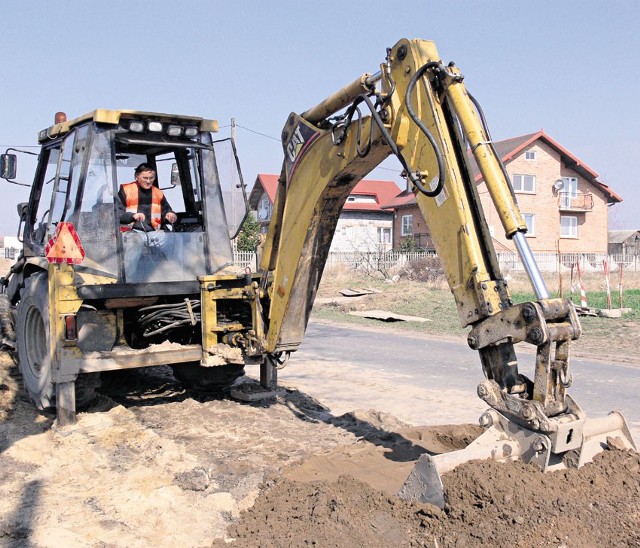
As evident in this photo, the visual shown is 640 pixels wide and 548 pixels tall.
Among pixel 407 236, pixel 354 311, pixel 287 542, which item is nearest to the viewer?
pixel 287 542

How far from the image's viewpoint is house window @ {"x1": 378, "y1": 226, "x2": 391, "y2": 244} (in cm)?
4825

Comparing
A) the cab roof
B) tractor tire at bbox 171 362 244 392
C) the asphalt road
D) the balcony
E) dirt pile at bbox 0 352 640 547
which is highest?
the balcony

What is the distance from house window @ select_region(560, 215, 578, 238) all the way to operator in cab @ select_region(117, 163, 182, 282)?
1560 inches

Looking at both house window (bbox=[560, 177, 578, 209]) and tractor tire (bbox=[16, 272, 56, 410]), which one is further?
house window (bbox=[560, 177, 578, 209])

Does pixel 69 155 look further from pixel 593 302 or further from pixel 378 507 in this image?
pixel 593 302

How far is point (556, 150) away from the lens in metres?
→ 41.3

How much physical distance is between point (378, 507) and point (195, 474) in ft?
4.88

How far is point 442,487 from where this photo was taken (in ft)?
12.4

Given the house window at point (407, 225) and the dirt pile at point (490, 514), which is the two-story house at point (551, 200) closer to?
the house window at point (407, 225)

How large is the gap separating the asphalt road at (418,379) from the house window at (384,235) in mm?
34962

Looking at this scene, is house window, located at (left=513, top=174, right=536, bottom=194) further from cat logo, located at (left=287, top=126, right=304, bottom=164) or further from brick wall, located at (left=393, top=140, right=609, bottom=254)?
cat logo, located at (left=287, top=126, right=304, bottom=164)

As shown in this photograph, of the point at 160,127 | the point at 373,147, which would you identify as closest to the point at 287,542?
the point at 373,147

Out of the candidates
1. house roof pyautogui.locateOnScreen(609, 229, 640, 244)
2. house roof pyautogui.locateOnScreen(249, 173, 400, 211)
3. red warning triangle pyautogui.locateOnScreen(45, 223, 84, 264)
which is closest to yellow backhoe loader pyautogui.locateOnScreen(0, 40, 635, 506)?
red warning triangle pyautogui.locateOnScreen(45, 223, 84, 264)

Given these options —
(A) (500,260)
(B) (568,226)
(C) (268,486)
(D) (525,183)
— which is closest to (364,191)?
(D) (525,183)
